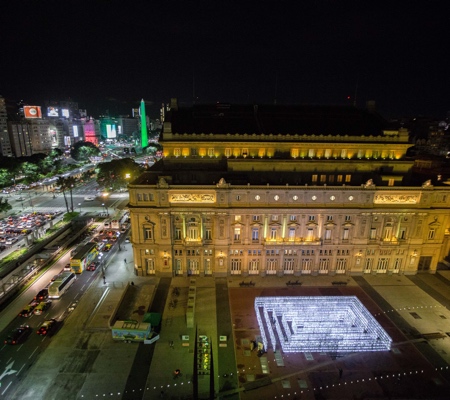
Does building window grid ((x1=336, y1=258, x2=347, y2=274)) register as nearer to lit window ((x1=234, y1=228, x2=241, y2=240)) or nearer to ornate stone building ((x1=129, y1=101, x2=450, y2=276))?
ornate stone building ((x1=129, y1=101, x2=450, y2=276))

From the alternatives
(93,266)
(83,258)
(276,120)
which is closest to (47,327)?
(83,258)

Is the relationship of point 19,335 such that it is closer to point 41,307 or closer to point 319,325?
point 41,307

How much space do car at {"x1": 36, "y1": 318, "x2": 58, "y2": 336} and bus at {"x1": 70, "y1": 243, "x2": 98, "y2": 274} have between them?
17.3m

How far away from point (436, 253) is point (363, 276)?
1799 cm

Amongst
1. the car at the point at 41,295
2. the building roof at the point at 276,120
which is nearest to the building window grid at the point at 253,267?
the building roof at the point at 276,120

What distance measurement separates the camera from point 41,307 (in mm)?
56250

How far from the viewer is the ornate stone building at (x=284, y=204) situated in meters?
65.7

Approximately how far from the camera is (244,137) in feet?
231

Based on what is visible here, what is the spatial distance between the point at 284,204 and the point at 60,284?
4878 centimetres

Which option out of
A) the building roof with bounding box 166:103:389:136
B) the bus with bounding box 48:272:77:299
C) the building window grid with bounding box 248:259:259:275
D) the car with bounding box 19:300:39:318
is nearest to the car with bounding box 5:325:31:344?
the car with bounding box 19:300:39:318

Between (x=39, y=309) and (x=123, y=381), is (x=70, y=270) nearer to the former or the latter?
(x=39, y=309)

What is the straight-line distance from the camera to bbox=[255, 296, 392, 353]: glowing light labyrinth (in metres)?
48.0

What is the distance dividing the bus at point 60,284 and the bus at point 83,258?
3057 mm

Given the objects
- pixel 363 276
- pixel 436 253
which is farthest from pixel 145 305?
pixel 436 253
